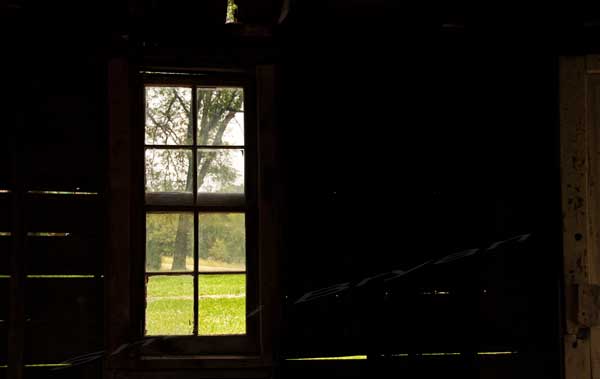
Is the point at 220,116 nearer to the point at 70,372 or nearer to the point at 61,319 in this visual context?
the point at 61,319

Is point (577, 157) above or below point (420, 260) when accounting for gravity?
above

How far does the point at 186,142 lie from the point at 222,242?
0.60 metres

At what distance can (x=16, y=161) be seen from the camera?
3.04m

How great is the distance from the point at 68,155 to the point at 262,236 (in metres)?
1.13

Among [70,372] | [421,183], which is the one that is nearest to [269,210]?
[421,183]

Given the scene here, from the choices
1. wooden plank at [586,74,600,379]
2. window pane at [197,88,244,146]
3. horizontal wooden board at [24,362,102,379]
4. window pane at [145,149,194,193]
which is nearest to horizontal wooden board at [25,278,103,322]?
horizontal wooden board at [24,362,102,379]

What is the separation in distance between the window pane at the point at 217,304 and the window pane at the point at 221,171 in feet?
1.62

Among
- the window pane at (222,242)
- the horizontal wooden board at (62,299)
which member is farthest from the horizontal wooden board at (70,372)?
the window pane at (222,242)

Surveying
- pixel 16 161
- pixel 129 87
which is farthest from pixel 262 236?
pixel 16 161

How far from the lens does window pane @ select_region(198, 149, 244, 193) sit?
3234 millimetres

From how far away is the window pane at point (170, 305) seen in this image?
124 inches

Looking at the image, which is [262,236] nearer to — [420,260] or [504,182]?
[420,260]

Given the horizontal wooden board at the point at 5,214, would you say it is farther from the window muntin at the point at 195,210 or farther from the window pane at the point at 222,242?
the window pane at the point at 222,242

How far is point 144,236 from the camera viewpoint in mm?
3146
